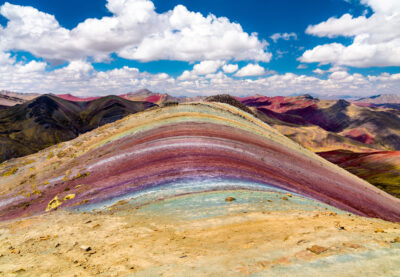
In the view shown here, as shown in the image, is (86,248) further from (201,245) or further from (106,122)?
(106,122)

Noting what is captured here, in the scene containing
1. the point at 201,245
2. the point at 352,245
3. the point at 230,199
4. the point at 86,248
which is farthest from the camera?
the point at 230,199

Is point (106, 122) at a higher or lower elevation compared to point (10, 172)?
lower

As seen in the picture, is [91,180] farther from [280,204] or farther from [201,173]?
[280,204]

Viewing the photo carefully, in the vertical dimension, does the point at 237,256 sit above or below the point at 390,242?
below

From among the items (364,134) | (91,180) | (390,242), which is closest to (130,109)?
(91,180)

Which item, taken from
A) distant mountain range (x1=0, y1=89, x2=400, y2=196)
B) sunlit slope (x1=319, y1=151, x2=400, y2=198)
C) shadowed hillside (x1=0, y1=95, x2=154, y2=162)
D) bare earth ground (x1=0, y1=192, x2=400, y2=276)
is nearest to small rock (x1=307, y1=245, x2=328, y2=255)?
bare earth ground (x1=0, y1=192, x2=400, y2=276)

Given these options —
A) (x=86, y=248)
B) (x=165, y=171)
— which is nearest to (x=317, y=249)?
(x=86, y=248)

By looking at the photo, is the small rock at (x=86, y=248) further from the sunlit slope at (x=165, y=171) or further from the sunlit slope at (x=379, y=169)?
the sunlit slope at (x=379, y=169)
